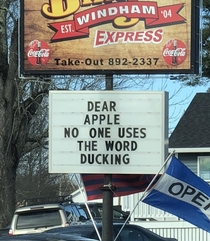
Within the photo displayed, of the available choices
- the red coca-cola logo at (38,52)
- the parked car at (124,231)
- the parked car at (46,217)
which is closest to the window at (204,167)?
the parked car at (46,217)

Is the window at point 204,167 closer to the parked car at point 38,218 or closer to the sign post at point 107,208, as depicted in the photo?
the parked car at point 38,218

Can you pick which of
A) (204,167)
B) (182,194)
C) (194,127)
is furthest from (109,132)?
(194,127)

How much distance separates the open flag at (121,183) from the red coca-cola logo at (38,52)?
1.46 m

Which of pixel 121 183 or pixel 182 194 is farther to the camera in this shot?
pixel 121 183

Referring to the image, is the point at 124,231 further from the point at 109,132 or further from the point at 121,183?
the point at 109,132

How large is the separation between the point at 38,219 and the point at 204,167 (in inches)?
386

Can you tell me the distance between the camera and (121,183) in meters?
8.54

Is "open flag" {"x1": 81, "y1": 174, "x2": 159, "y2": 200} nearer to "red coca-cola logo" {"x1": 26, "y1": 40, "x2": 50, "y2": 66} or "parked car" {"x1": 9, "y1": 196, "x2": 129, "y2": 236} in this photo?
"red coca-cola logo" {"x1": 26, "y1": 40, "x2": 50, "y2": 66}

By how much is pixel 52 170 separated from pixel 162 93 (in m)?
1.57

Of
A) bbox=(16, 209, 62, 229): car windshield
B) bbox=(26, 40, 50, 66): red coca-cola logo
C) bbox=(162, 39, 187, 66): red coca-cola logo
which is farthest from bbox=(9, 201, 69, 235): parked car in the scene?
bbox=(162, 39, 187, 66): red coca-cola logo

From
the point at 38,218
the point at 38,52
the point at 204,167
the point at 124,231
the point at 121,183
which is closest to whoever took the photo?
the point at 38,52

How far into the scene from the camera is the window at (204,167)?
2478 centimetres

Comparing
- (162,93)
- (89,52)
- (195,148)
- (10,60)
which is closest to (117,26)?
(89,52)

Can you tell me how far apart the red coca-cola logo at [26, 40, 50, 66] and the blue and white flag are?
1.91m
